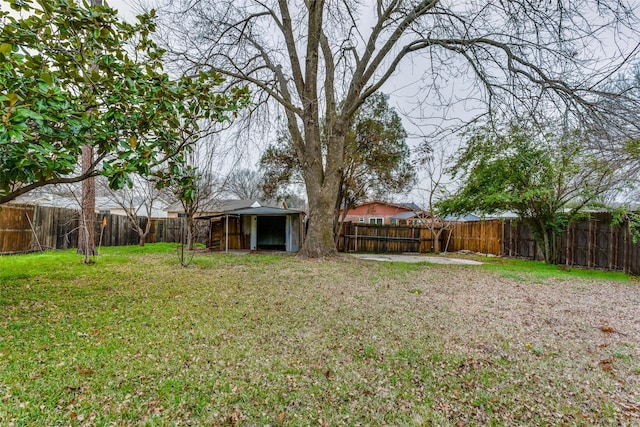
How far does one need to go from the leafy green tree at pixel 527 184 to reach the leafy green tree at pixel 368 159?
402 cm

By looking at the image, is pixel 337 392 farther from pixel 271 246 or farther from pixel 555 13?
pixel 271 246

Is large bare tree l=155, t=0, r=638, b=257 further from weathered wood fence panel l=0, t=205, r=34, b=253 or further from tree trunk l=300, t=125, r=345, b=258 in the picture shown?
weathered wood fence panel l=0, t=205, r=34, b=253

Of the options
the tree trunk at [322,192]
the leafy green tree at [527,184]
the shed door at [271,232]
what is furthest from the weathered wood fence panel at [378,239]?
the tree trunk at [322,192]

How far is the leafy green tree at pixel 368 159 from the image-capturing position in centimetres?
1417

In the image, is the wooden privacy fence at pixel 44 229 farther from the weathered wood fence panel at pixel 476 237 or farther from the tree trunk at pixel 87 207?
the weathered wood fence panel at pixel 476 237

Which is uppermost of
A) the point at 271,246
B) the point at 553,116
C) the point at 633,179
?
the point at 553,116

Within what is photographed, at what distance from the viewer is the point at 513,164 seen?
389 inches

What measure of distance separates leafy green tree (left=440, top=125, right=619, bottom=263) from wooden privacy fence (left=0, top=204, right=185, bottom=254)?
29.9 feet

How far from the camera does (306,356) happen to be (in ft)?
9.28

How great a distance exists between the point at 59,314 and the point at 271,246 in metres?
12.8

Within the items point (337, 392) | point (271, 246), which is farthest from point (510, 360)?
point (271, 246)

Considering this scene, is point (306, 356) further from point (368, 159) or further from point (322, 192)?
point (368, 159)

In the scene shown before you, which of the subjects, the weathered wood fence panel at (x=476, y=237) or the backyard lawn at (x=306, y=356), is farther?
the weathered wood fence panel at (x=476, y=237)

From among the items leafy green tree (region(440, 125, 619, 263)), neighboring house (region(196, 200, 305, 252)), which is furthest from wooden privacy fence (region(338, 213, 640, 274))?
neighboring house (region(196, 200, 305, 252))
